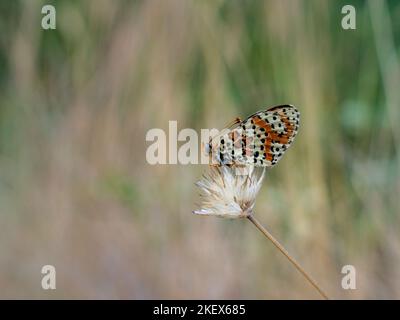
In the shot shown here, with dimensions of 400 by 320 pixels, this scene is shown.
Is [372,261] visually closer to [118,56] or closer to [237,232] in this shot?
[237,232]

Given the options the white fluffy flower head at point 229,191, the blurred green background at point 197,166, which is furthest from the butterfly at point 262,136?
the blurred green background at point 197,166

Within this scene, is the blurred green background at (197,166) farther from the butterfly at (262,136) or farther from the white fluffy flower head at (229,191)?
the white fluffy flower head at (229,191)

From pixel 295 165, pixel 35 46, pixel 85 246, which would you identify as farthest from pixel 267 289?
pixel 35 46

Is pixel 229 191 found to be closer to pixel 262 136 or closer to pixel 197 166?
pixel 262 136

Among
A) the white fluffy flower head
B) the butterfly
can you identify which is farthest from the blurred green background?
the white fluffy flower head

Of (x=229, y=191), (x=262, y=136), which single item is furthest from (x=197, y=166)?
(x=229, y=191)
